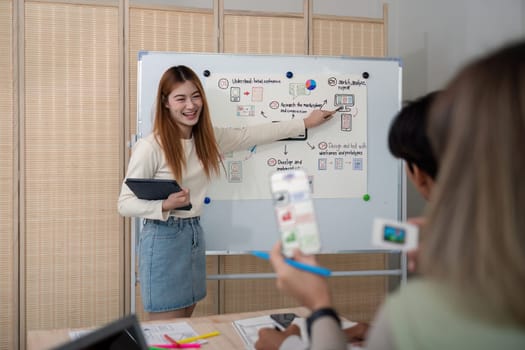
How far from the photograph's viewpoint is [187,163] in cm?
271

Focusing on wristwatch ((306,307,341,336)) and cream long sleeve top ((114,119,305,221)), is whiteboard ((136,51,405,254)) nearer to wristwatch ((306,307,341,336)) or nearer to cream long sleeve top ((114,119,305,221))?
cream long sleeve top ((114,119,305,221))

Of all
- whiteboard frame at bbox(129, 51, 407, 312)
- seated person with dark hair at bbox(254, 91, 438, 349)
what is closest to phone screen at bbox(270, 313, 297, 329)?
seated person with dark hair at bbox(254, 91, 438, 349)

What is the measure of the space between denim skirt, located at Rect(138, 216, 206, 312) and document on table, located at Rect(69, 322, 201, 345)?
0.83 metres

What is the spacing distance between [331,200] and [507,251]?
2.47 meters

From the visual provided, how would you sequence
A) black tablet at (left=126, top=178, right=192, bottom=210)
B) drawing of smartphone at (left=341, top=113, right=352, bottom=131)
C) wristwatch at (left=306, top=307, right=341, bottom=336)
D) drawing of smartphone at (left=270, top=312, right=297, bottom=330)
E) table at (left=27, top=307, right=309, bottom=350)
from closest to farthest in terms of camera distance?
1. wristwatch at (left=306, top=307, right=341, bottom=336)
2. table at (left=27, top=307, right=309, bottom=350)
3. drawing of smartphone at (left=270, top=312, right=297, bottom=330)
4. black tablet at (left=126, top=178, right=192, bottom=210)
5. drawing of smartphone at (left=341, top=113, right=352, bottom=131)

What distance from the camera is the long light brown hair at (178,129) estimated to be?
2.66 m

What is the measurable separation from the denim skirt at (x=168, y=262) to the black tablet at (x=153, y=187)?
158 mm

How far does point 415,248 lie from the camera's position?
37.1 inches

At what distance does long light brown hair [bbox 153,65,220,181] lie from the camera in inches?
105

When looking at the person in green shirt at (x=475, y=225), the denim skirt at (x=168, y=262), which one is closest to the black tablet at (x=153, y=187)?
the denim skirt at (x=168, y=262)

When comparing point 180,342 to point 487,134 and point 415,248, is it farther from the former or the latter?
point 487,134

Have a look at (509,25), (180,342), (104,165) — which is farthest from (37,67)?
(509,25)

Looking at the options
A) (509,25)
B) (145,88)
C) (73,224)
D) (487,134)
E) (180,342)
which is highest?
(509,25)

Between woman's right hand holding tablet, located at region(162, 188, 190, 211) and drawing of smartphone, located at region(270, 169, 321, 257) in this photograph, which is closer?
drawing of smartphone, located at region(270, 169, 321, 257)
